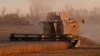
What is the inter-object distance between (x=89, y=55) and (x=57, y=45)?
25.4 feet

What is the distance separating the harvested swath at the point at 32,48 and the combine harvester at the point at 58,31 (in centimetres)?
296

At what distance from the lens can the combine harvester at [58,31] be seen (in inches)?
1783

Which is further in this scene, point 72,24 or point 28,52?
point 72,24

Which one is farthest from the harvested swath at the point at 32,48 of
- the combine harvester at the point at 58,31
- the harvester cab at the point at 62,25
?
the harvester cab at the point at 62,25

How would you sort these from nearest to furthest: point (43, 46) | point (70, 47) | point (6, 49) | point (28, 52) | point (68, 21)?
point (6, 49) < point (28, 52) < point (43, 46) < point (70, 47) < point (68, 21)

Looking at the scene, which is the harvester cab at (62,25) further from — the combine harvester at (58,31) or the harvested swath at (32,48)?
the harvested swath at (32,48)

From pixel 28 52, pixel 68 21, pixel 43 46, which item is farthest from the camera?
pixel 68 21

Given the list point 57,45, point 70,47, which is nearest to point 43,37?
point 70,47

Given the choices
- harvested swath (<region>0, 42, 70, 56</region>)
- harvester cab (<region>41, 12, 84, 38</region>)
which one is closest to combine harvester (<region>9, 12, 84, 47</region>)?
harvester cab (<region>41, 12, 84, 38</region>)

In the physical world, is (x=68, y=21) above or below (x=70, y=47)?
above

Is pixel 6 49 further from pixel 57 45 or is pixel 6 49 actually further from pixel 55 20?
pixel 55 20

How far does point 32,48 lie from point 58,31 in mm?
15664

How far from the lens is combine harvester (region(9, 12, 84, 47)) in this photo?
45.3 metres

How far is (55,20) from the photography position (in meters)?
50.3
